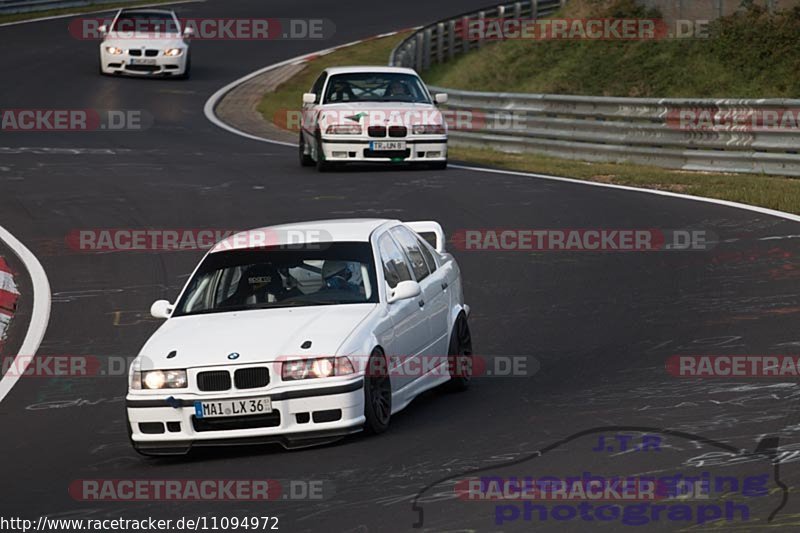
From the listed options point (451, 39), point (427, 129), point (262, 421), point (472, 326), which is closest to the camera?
point (262, 421)

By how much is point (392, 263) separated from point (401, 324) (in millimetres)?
611

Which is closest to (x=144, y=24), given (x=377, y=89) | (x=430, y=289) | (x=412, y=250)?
(x=377, y=89)

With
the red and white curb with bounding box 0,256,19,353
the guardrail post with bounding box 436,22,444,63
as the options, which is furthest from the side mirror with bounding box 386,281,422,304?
the guardrail post with bounding box 436,22,444,63

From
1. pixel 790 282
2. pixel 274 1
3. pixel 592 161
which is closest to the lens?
pixel 790 282

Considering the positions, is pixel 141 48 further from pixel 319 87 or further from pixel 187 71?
Answer: pixel 319 87

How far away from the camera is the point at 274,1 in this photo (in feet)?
181

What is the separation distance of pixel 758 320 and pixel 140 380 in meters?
5.37

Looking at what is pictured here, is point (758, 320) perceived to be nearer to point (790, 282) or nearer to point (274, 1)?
point (790, 282)

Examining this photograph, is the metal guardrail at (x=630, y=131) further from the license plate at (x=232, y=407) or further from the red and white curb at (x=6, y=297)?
the license plate at (x=232, y=407)

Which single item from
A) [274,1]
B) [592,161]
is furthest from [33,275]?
[274,1]

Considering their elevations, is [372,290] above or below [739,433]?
above

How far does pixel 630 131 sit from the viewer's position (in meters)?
24.7

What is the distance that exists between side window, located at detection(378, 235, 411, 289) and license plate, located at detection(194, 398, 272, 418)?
5.10 ft

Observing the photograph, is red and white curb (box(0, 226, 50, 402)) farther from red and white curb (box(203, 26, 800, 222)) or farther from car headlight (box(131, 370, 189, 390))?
red and white curb (box(203, 26, 800, 222))
